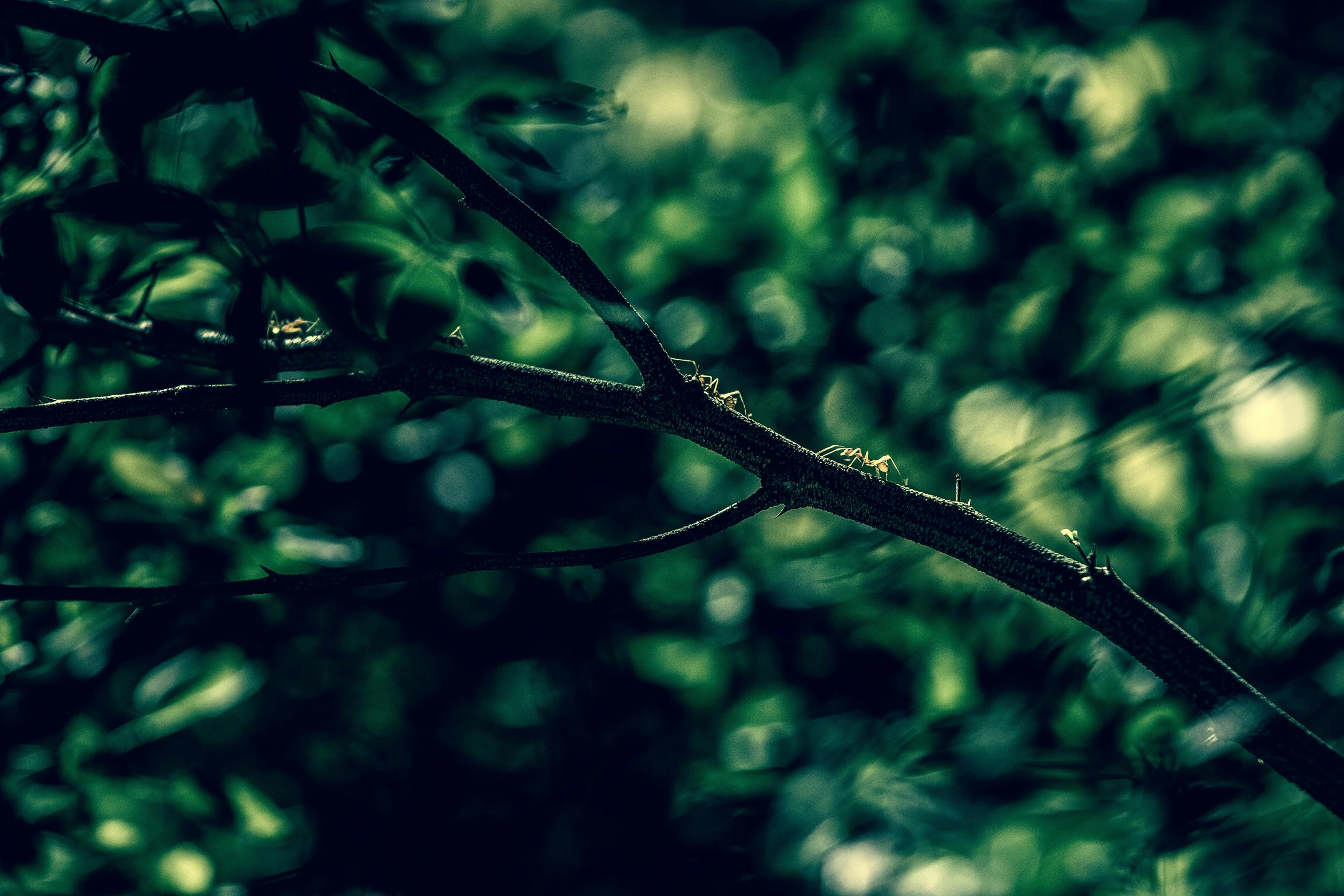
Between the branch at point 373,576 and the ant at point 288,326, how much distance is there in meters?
0.17

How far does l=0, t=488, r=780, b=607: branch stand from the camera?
0.53 meters

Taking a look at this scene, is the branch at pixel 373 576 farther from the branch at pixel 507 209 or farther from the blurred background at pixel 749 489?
the blurred background at pixel 749 489

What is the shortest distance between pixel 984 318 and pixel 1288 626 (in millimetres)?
507

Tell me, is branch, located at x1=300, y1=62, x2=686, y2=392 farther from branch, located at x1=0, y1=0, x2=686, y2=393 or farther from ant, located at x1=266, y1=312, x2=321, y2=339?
ant, located at x1=266, y1=312, x2=321, y2=339

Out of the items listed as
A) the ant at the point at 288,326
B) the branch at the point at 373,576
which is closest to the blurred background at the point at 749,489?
the ant at the point at 288,326

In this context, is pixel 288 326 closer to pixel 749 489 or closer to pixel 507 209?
pixel 507 209

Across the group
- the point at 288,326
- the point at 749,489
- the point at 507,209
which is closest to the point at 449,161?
the point at 507,209

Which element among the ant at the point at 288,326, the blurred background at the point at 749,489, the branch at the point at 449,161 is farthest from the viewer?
the blurred background at the point at 749,489

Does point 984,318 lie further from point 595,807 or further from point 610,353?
point 595,807

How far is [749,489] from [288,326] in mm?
713

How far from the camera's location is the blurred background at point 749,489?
100cm

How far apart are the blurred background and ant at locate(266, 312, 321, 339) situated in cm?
32

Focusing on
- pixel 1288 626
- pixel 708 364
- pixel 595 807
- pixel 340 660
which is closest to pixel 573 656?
pixel 595 807

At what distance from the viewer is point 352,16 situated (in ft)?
2.11
